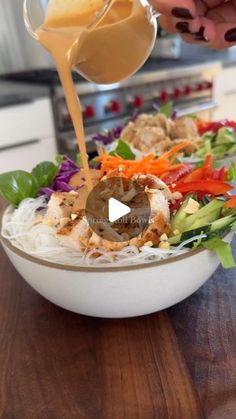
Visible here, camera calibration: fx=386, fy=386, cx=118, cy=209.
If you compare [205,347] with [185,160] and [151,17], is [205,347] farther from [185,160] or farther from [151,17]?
[185,160]

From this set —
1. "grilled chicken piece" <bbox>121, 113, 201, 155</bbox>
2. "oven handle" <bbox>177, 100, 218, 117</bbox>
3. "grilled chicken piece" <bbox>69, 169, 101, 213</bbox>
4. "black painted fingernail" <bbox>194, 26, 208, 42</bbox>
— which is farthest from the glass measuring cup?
"oven handle" <bbox>177, 100, 218, 117</bbox>

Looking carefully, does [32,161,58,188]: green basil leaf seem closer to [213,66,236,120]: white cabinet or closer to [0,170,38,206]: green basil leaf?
[0,170,38,206]: green basil leaf

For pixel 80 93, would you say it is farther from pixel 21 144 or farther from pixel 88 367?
pixel 88 367

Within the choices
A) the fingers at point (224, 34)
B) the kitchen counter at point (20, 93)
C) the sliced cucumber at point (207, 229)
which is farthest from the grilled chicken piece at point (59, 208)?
the kitchen counter at point (20, 93)

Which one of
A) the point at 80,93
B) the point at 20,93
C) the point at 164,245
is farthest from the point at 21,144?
the point at 164,245

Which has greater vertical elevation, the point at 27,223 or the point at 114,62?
the point at 114,62

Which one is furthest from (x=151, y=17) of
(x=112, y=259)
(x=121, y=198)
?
(x=112, y=259)
